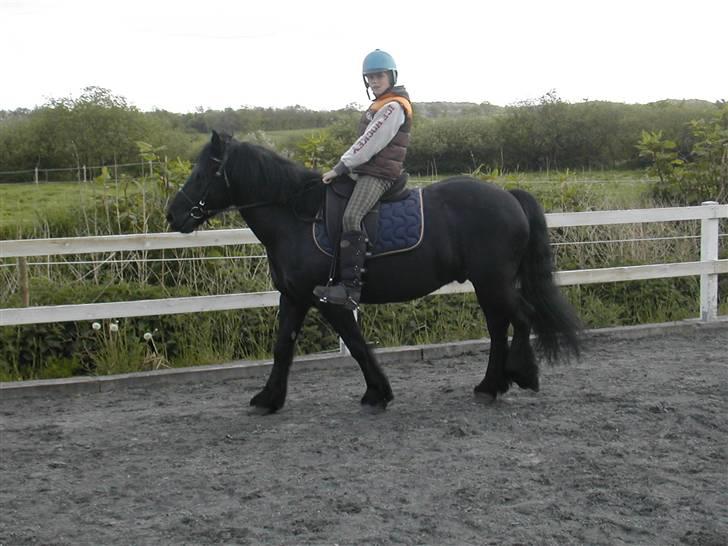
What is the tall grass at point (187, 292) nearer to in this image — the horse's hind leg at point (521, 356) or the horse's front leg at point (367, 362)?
the horse's front leg at point (367, 362)

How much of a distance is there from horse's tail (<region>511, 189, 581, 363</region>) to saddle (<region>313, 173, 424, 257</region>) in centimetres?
94

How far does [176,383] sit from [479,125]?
11.7 metres

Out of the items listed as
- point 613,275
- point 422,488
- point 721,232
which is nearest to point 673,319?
point 613,275

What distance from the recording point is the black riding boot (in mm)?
6422

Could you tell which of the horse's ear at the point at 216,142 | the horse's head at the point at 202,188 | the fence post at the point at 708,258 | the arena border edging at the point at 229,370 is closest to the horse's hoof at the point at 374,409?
the arena border edging at the point at 229,370

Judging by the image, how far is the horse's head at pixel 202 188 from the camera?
6.59m

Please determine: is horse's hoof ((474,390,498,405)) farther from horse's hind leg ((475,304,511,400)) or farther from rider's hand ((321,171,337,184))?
rider's hand ((321,171,337,184))

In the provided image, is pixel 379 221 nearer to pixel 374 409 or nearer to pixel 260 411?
pixel 374 409

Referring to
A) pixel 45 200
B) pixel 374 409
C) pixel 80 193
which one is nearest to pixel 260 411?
pixel 374 409

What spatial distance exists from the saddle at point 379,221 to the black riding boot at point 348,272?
0.40ft

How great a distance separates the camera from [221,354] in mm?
8672

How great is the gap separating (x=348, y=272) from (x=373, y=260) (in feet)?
0.98

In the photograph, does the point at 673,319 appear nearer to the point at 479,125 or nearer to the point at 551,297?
the point at 551,297

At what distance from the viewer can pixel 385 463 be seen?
18.0 ft
